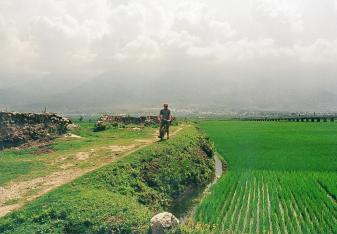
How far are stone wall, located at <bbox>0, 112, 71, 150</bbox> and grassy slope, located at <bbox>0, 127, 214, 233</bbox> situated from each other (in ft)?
23.5

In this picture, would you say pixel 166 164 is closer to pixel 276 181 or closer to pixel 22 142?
pixel 276 181

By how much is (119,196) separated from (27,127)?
38.4 feet

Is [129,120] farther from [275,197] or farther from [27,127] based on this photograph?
[275,197]

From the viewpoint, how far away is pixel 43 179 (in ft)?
38.6

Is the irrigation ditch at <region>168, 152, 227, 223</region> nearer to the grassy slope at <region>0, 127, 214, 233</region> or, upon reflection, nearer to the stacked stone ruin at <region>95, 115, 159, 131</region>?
the grassy slope at <region>0, 127, 214, 233</region>

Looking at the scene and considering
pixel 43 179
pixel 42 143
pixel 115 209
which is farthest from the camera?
pixel 42 143

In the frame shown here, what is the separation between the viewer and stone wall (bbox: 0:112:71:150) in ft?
64.5

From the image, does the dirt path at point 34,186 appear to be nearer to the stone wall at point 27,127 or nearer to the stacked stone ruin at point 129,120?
the stone wall at point 27,127

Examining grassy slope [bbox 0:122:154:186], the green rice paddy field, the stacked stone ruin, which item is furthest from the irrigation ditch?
the stacked stone ruin

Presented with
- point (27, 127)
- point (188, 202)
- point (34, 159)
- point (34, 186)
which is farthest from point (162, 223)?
point (27, 127)

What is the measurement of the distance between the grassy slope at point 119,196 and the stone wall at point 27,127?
715 centimetres

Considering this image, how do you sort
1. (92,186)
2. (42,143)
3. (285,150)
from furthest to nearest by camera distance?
1. (285,150)
2. (42,143)
3. (92,186)

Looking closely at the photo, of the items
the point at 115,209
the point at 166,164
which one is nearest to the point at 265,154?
the point at 166,164

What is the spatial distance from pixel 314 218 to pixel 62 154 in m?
9.55
